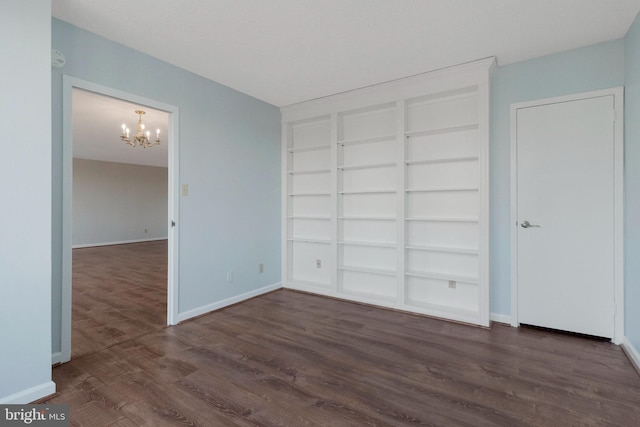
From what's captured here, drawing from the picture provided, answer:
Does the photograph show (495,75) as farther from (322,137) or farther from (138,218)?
(138,218)

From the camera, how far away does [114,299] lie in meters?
3.88

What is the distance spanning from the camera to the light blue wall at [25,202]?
1748 mm

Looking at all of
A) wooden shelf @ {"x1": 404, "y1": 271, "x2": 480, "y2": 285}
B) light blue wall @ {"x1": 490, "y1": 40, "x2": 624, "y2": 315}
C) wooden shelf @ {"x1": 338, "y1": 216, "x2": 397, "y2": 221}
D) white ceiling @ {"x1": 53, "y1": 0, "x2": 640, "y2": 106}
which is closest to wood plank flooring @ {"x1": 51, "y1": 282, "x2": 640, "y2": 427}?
wooden shelf @ {"x1": 404, "y1": 271, "x2": 480, "y2": 285}

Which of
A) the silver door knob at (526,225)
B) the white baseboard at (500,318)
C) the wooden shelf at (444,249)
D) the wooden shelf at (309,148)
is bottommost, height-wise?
the white baseboard at (500,318)

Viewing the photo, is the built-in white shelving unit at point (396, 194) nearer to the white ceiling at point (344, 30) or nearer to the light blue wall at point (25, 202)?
the white ceiling at point (344, 30)

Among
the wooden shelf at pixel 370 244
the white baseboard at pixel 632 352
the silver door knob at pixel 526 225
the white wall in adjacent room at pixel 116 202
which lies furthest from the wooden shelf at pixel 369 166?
the white wall in adjacent room at pixel 116 202

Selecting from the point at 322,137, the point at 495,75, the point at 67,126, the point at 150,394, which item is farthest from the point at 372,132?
the point at 150,394

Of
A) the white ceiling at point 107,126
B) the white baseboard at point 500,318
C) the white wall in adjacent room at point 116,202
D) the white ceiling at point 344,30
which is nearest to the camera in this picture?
the white ceiling at point 344,30

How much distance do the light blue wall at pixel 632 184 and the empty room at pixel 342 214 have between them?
0.09ft

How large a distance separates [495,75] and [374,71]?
121 centimetres

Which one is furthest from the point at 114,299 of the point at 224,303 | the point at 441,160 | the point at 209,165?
the point at 441,160

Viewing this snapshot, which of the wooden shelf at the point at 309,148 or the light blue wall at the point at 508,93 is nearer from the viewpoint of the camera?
the light blue wall at the point at 508,93

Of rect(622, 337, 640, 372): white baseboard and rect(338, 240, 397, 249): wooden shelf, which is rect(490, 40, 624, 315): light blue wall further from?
rect(338, 240, 397, 249): wooden shelf

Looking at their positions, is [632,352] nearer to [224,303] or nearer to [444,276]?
[444,276]
